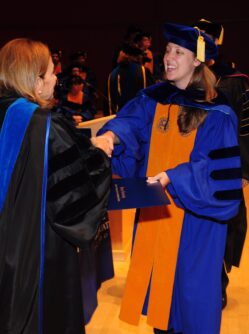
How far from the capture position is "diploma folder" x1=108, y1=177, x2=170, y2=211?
235cm

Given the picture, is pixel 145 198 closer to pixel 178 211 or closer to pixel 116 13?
pixel 178 211

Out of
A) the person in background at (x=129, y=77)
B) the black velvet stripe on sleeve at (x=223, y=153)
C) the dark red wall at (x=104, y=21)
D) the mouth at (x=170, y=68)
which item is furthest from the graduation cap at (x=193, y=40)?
the dark red wall at (x=104, y=21)

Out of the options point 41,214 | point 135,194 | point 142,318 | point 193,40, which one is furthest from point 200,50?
point 142,318

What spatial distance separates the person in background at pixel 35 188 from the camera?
7.09 feet

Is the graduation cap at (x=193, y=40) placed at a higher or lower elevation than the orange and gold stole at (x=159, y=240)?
higher

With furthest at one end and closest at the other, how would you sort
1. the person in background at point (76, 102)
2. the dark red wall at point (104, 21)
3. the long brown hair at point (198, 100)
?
the dark red wall at point (104, 21) → the person in background at point (76, 102) → the long brown hair at point (198, 100)

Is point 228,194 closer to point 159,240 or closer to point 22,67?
point 159,240

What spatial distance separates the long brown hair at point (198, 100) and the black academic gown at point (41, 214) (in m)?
0.67

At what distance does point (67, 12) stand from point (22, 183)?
13117 millimetres

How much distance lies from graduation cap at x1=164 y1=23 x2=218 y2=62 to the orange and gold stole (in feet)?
1.08

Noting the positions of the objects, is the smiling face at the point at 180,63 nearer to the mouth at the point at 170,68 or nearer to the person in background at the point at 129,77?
the mouth at the point at 170,68

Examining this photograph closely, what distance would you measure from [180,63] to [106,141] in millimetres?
593

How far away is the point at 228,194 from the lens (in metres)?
2.70

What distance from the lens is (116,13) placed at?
14.3m
